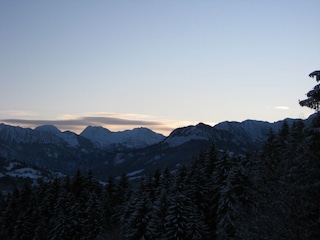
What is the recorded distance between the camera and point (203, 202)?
4488 centimetres

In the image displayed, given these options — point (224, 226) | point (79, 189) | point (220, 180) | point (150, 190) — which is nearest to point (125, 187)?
point (79, 189)

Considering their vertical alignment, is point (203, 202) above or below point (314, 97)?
below

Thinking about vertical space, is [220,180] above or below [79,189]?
above

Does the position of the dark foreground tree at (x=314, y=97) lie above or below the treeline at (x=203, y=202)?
above

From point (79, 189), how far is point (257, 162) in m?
30.7

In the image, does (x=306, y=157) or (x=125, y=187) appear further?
(x=125, y=187)

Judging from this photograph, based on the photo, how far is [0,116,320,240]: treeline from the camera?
1698 centimetres

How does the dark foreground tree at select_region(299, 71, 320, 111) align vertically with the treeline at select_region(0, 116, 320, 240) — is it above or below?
above

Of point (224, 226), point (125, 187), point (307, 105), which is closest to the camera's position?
point (307, 105)

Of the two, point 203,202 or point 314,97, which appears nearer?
point 314,97

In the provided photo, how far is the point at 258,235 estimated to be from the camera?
1762 cm

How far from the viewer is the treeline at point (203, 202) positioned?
16984 mm

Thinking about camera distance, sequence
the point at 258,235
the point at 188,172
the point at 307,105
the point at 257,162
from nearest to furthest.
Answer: the point at 307,105 < the point at 258,235 < the point at 257,162 < the point at 188,172

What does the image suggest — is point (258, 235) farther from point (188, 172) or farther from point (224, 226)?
point (188, 172)
